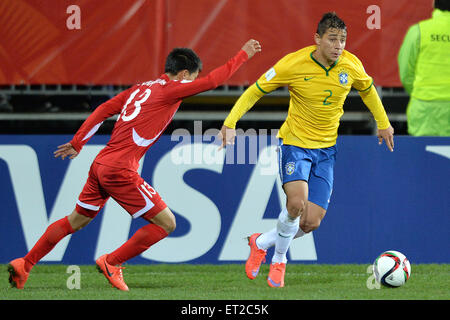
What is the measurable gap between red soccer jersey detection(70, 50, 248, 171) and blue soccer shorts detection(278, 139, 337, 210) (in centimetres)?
80

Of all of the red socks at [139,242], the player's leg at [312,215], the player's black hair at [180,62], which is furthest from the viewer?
the player's leg at [312,215]

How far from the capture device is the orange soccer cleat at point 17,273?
6.86 metres

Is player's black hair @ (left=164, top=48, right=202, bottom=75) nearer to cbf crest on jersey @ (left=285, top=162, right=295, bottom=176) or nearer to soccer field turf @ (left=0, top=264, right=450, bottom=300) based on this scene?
cbf crest on jersey @ (left=285, top=162, right=295, bottom=176)

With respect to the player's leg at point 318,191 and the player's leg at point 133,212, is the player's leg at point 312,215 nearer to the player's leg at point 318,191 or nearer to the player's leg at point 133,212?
the player's leg at point 318,191

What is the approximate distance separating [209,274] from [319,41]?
7.17 feet

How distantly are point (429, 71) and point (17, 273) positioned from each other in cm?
409

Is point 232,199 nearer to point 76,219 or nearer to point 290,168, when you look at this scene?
point 290,168

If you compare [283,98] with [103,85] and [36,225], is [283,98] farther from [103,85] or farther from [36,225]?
[36,225]

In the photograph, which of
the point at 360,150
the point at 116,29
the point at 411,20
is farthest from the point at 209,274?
the point at 411,20

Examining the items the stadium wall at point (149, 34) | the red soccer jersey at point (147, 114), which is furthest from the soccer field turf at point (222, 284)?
the stadium wall at point (149, 34)

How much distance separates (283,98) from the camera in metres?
9.05

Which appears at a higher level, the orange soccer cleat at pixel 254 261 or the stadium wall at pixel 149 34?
the stadium wall at pixel 149 34

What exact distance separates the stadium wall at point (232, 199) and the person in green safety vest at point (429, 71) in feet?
0.70

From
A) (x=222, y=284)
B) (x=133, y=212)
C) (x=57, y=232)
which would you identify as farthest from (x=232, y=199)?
(x=57, y=232)
